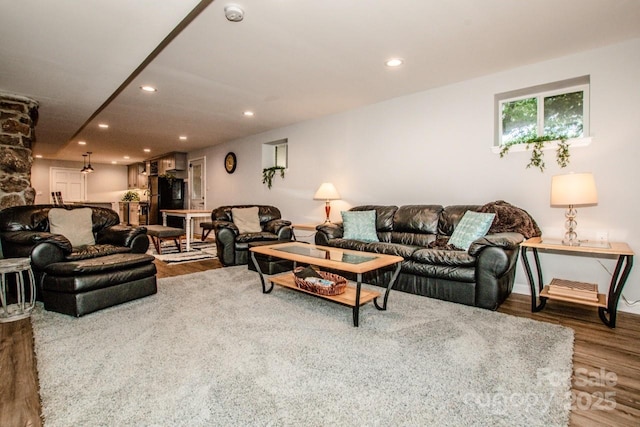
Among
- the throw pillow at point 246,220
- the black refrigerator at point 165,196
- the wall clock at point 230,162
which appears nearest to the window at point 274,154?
the wall clock at point 230,162

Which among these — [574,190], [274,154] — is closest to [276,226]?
[274,154]

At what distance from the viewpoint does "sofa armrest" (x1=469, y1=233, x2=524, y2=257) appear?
2727 mm

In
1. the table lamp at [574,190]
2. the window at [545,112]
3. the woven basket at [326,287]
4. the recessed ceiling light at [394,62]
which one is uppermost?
the recessed ceiling light at [394,62]

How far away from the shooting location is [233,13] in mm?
2316

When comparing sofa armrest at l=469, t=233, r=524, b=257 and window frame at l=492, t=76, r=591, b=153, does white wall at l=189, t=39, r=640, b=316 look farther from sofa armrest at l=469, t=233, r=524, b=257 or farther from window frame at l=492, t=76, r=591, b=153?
sofa armrest at l=469, t=233, r=524, b=257

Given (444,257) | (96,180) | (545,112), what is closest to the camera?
(444,257)

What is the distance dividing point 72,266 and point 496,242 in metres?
3.62

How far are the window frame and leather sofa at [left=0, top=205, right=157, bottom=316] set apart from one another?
403 centimetres

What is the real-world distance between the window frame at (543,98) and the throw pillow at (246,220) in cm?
354

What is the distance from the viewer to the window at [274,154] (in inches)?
258

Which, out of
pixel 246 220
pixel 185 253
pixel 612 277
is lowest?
pixel 185 253

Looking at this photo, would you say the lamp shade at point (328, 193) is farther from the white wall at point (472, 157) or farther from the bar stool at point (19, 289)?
the bar stool at point (19, 289)

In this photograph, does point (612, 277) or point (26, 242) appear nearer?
point (612, 277)

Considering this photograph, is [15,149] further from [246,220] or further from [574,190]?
[574,190]
